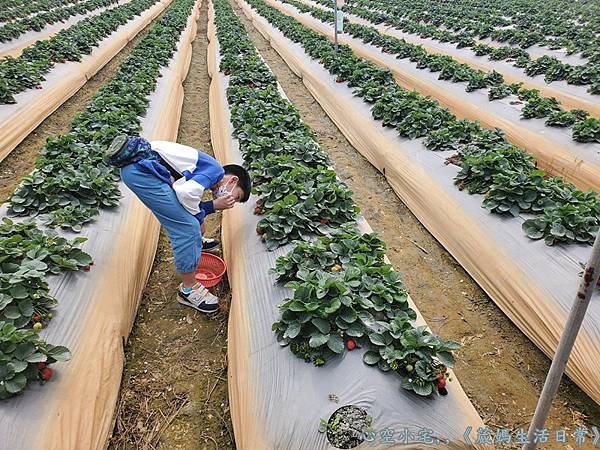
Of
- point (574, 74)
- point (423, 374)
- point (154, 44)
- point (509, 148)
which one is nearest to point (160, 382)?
point (423, 374)

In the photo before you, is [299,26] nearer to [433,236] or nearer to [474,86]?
[474,86]

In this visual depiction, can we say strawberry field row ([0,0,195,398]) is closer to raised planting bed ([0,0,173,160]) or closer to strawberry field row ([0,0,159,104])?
raised planting bed ([0,0,173,160])

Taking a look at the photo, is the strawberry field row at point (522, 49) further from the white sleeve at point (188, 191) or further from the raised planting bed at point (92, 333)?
the raised planting bed at point (92, 333)

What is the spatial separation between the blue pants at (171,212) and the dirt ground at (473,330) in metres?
2.29

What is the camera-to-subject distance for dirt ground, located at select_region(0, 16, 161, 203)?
257 inches

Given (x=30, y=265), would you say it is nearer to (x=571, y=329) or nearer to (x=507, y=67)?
(x=571, y=329)

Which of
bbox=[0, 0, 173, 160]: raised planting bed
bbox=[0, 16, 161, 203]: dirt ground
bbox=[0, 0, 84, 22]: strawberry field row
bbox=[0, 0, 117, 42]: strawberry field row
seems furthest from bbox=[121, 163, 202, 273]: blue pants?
bbox=[0, 0, 84, 22]: strawberry field row

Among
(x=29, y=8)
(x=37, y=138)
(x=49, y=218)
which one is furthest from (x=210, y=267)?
(x=29, y=8)

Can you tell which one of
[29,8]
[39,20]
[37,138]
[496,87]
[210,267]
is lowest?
[210,267]

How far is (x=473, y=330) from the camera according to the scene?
13.3 ft

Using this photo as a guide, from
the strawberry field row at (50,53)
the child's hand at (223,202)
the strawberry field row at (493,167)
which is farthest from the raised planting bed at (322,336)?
the strawberry field row at (50,53)

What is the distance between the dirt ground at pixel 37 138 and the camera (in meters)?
6.53

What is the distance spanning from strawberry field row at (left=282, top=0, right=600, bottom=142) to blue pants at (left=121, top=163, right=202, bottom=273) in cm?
524

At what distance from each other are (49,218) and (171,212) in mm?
1269
